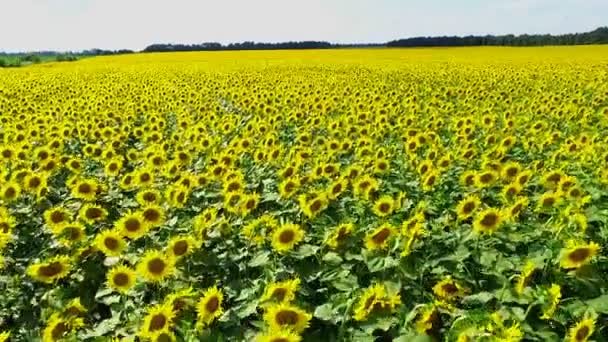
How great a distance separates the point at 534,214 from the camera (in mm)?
5129

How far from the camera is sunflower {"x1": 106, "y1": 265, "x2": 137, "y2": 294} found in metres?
4.09

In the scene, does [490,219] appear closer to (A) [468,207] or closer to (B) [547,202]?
(A) [468,207]

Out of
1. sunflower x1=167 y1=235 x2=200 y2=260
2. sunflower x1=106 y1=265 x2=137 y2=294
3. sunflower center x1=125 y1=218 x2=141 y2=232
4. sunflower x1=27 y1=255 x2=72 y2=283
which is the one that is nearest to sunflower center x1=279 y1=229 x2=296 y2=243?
sunflower x1=167 y1=235 x2=200 y2=260

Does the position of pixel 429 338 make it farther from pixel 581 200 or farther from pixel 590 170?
pixel 590 170

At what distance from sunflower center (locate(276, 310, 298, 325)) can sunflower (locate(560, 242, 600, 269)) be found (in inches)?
57.2

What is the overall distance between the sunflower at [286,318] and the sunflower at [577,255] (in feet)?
4.61

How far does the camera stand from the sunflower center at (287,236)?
168 inches

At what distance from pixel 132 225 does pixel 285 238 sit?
127 cm

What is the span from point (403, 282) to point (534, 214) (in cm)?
180

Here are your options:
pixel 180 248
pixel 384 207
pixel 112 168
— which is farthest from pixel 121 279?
pixel 112 168

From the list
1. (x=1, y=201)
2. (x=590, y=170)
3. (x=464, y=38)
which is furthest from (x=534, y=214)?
(x=464, y=38)

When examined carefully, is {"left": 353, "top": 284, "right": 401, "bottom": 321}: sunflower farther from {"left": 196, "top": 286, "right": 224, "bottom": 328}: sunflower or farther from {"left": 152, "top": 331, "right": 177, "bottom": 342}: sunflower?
{"left": 152, "top": 331, "right": 177, "bottom": 342}: sunflower

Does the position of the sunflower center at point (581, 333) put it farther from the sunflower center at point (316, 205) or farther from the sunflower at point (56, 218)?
the sunflower at point (56, 218)

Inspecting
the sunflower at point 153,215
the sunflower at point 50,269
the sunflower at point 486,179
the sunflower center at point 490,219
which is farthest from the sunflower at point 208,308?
the sunflower at point 486,179
